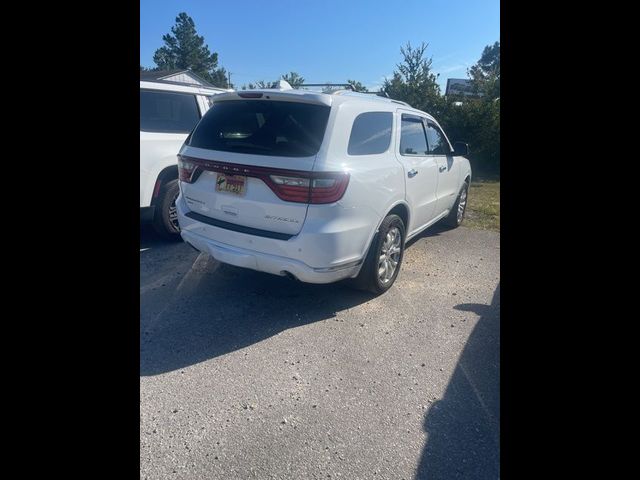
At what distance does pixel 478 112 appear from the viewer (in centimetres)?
1423

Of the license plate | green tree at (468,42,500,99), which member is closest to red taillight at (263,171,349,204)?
the license plate

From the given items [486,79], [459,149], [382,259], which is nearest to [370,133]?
[382,259]

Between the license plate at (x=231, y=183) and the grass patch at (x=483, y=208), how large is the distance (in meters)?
4.91

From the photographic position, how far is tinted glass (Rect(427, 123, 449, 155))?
16.7 ft

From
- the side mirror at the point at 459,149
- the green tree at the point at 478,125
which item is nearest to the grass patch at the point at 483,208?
the side mirror at the point at 459,149

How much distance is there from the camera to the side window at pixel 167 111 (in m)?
5.22

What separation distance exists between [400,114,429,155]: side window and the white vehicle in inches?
101

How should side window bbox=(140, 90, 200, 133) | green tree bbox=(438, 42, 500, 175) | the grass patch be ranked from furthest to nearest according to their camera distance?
green tree bbox=(438, 42, 500, 175)
the grass patch
side window bbox=(140, 90, 200, 133)

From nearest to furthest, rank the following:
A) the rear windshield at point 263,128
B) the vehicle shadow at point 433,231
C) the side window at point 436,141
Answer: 1. the rear windshield at point 263,128
2. the side window at point 436,141
3. the vehicle shadow at point 433,231

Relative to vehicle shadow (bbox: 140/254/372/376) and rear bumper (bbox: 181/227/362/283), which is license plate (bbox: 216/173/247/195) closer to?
rear bumper (bbox: 181/227/362/283)

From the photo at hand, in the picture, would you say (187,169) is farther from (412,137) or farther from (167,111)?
(412,137)

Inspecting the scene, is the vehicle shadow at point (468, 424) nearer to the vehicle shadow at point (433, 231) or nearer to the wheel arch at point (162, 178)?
the vehicle shadow at point (433, 231)
